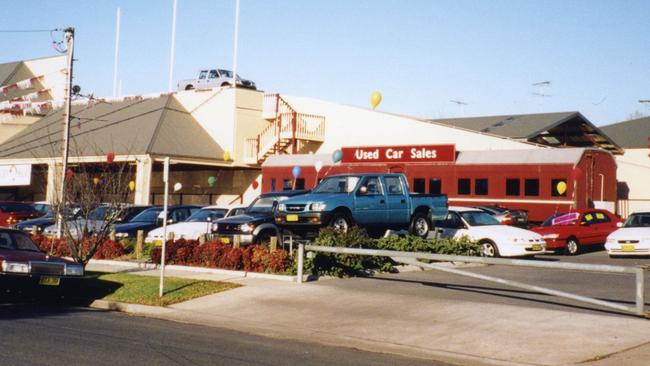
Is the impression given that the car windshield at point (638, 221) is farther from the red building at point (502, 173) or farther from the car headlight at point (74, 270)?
the car headlight at point (74, 270)

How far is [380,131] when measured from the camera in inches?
1554

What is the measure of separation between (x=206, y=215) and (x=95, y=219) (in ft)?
14.5

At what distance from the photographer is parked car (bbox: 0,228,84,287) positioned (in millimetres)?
13867

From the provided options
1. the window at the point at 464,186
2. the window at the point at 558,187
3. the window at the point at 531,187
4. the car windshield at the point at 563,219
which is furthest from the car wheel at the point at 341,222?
the window at the point at 464,186

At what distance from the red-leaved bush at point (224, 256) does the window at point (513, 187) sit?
14.9 meters

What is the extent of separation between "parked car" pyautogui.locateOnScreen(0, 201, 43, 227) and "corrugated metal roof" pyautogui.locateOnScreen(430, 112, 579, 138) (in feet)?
81.3

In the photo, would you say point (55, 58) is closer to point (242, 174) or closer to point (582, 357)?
point (242, 174)

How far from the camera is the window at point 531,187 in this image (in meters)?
29.4

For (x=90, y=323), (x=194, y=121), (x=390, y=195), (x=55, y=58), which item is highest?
(x=55, y=58)

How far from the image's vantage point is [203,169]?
154ft

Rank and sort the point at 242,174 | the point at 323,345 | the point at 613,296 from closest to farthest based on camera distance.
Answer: the point at 323,345
the point at 613,296
the point at 242,174

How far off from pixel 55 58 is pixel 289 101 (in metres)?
22.4

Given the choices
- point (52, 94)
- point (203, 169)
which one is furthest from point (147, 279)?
point (52, 94)

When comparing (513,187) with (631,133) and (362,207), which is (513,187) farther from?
(631,133)
